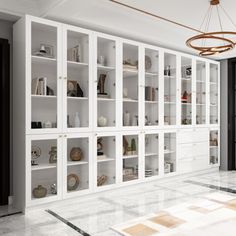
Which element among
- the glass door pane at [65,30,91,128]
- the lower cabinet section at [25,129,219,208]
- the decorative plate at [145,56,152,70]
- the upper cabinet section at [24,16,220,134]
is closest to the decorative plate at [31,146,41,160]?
the lower cabinet section at [25,129,219,208]

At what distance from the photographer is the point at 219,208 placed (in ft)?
10.2

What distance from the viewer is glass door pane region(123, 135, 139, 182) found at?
4531mm

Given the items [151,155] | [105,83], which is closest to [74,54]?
[105,83]

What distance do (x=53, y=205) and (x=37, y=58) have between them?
Answer: 1.91 meters

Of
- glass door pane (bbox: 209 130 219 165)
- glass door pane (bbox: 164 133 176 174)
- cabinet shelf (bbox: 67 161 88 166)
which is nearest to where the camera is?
cabinet shelf (bbox: 67 161 88 166)

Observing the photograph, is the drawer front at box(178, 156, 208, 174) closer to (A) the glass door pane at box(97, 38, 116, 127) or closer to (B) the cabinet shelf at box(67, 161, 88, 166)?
(A) the glass door pane at box(97, 38, 116, 127)

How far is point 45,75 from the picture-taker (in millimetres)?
3760

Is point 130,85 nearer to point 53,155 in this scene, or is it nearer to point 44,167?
point 53,155

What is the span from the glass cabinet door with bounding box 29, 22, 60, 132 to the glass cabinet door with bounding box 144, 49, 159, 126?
5.63 feet

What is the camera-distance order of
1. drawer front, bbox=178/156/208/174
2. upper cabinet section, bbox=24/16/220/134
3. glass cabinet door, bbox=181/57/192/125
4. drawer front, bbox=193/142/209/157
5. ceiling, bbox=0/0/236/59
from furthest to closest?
1. drawer front, bbox=193/142/209/157
2. glass cabinet door, bbox=181/57/192/125
3. drawer front, bbox=178/156/208/174
4. upper cabinet section, bbox=24/16/220/134
5. ceiling, bbox=0/0/236/59

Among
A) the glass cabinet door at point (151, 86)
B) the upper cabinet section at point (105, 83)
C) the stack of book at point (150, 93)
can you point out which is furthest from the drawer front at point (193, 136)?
the stack of book at point (150, 93)

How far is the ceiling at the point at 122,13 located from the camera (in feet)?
11.4

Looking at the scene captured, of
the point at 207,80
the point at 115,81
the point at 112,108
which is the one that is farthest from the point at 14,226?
the point at 207,80

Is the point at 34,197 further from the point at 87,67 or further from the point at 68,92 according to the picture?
the point at 87,67
